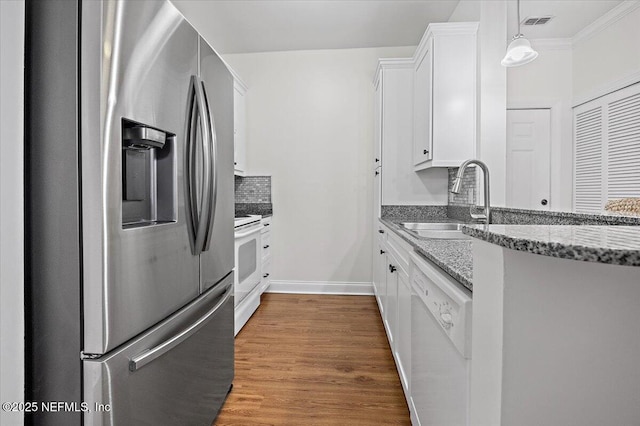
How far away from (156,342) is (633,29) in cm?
191

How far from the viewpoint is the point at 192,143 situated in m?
1.37

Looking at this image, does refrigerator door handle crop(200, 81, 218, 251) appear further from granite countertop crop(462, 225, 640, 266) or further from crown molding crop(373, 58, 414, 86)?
crown molding crop(373, 58, 414, 86)

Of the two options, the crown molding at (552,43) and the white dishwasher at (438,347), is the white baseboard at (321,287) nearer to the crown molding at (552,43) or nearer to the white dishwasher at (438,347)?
the white dishwasher at (438,347)

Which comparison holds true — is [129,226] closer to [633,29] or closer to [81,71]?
[81,71]

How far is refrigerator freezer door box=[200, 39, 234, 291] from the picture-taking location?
4.98 feet

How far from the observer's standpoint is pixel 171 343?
48.5 inches

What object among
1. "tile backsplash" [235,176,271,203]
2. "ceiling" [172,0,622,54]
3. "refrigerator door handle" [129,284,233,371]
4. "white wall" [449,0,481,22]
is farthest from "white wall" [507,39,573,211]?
"tile backsplash" [235,176,271,203]

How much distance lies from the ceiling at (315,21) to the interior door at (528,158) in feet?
3.46

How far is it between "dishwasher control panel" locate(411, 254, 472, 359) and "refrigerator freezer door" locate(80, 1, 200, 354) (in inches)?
35.8

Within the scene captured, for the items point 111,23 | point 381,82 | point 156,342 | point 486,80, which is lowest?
A: point 156,342

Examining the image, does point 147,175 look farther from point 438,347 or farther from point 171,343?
point 438,347

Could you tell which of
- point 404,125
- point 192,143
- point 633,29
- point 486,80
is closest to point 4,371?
point 192,143

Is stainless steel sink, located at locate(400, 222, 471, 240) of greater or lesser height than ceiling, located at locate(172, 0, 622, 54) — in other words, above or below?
below

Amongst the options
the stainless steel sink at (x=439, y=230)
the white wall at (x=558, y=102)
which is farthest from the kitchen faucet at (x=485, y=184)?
the white wall at (x=558, y=102)
